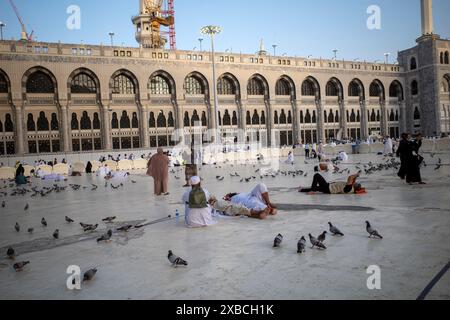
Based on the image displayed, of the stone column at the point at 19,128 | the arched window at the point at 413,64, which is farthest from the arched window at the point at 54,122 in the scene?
the arched window at the point at 413,64

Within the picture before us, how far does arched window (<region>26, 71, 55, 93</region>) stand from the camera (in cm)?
3281

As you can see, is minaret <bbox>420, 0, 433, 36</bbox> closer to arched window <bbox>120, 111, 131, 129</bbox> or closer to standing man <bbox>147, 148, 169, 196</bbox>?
arched window <bbox>120, 111, 131, 129</bbox>

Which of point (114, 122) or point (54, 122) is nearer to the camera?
point (54, 122)

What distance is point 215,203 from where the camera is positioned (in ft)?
25.9

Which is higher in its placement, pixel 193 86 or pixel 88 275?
pixel 193 86

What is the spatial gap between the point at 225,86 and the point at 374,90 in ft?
71.9

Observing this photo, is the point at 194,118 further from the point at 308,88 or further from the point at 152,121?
the point at 308,88

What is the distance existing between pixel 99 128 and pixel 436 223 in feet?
109

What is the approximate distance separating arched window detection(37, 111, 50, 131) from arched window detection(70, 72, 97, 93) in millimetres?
3321

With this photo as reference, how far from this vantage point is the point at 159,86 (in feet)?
126

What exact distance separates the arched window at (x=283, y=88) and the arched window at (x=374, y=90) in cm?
1301

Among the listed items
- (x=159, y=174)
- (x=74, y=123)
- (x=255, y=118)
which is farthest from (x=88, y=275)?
(x=255, y=118)

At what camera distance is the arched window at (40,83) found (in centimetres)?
3281
